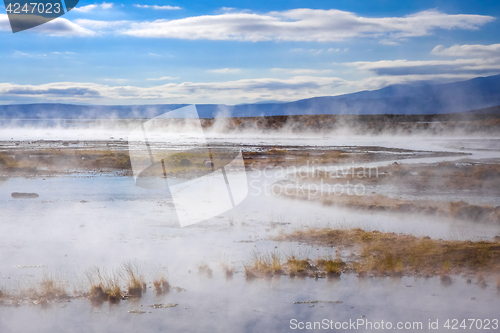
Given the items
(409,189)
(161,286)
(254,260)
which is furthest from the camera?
(409,189)

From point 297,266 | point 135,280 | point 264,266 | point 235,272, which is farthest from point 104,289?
point 297,266

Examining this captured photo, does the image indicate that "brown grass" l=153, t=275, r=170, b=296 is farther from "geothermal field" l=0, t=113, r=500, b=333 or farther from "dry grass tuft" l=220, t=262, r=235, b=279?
"dry grass tuft" l=220, t=262, r=235, b=279

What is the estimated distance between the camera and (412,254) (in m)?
10.3

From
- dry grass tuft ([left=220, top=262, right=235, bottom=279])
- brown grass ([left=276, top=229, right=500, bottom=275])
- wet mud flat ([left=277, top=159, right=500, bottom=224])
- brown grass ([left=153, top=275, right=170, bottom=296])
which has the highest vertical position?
brown grass ([left=153, top=275, right=170, bottom=296])

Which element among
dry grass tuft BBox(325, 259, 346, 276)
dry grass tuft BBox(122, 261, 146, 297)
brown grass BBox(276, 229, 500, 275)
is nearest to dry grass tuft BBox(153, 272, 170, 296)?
dry grass tuft BBox(122, 261, 146, 297)

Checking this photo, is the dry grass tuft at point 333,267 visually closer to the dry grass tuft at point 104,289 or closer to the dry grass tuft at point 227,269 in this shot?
the dry grass tuft at point 227,269

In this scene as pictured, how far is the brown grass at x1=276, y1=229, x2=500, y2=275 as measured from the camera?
9609 millimetres

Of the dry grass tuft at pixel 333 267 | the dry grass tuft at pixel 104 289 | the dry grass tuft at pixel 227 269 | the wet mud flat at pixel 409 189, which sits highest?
the dry grass tuft at pixel 104 289

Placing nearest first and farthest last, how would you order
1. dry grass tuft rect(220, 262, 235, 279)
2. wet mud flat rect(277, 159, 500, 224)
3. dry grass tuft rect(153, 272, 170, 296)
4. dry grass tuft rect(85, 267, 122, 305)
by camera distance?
dry grass tuft rect(85, 267, 122, 305) → dry grass tuft rect(153, 272, 170, 296) → dry grass tuft rect(220, 262, 235, 279) → wet mud flat rect(277, 159, 500, 224)

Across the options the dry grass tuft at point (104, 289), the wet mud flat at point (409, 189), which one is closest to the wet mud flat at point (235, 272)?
the dry grass tuft at point (104, 289)

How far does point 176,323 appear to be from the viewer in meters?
7.59

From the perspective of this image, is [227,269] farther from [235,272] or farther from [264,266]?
[264,266]

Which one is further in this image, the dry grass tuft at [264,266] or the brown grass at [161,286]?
the dry grass tuft at [264,266]

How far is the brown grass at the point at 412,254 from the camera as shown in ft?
31.5
